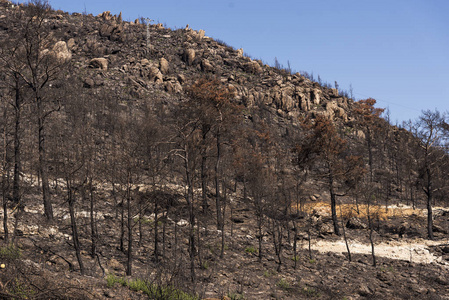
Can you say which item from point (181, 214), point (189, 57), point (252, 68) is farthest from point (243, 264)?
point (252, 68)

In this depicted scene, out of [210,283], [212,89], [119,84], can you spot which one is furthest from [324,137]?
[119,84]

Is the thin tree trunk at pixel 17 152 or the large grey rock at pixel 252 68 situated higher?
the large grey rock at pixel 252 68

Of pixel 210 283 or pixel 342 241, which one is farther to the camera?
pixel 342 241

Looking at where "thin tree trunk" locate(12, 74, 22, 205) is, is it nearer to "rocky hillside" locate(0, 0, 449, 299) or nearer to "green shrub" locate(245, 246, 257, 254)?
"rocky hillside" locate(0, 0, 449, 299)

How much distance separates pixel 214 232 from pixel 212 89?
1228cm

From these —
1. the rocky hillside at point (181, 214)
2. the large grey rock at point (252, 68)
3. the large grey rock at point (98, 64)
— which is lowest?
the rocky hillside at point (181, 214)

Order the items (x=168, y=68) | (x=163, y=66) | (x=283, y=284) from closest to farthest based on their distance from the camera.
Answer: (x=283, y=284) < (x=163, y=66) < (x=168, y=68)

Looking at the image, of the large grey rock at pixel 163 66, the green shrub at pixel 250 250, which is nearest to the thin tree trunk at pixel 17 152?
the green shrub at pixel 250 250

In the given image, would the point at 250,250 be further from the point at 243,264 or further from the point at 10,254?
the point at 10,254

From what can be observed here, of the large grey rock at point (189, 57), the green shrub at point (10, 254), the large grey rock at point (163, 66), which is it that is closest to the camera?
the green shrub at point (10, 254)

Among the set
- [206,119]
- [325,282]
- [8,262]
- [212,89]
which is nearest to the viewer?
[8,262]

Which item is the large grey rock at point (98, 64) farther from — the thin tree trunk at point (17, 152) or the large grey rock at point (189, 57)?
the thin tree trunk at point (17, 152)

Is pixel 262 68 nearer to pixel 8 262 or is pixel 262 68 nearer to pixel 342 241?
pixel 342 241

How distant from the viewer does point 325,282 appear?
1780 centimetres
